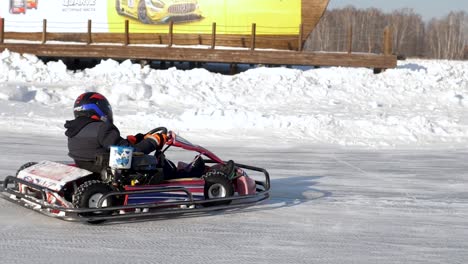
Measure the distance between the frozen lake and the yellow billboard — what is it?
1343cm

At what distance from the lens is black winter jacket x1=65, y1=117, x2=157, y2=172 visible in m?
7.66

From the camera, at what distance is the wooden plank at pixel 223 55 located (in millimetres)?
22141

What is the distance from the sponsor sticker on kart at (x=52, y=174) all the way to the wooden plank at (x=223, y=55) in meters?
14.6

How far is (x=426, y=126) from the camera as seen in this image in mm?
15781

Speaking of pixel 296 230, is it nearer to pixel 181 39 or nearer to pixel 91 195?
pixel 91 195

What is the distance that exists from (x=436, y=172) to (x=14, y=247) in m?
7.06

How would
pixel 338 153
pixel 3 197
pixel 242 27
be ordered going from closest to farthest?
pixel 3 197
pixel 338 153
pixel 242 27

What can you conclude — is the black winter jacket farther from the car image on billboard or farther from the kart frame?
the car image on billboard

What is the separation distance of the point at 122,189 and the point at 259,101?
11.3m

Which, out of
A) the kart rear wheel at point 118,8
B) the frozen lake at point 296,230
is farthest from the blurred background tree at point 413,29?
the frozen lake at point 296,230

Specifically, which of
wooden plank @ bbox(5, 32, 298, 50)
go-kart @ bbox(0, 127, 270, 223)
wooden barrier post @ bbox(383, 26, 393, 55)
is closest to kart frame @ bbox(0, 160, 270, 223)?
go-kart @ bbox(0, 127, 270, 223)

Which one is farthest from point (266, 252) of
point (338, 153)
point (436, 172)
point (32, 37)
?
point (32, 37)

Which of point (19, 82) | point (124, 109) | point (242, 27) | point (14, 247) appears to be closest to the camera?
point (14, 247)

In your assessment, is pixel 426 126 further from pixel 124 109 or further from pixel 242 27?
pixel 242 27
